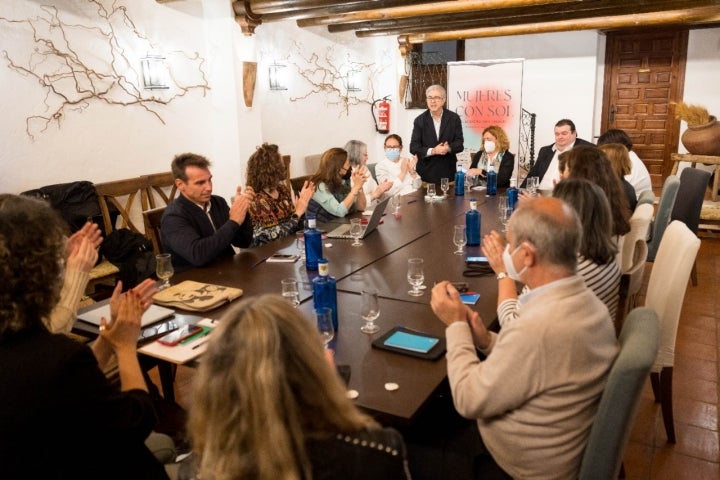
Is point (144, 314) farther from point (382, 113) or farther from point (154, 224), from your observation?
point (382, 113)

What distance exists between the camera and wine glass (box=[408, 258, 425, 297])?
221cm

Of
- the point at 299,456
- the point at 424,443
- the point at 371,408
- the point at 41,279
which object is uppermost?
the point at 41,279

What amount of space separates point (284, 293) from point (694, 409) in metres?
2.09

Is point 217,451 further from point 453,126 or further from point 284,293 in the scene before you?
point 453,126

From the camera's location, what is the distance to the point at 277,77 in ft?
21.5

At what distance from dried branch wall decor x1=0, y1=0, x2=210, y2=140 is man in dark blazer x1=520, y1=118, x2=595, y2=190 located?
3.43 m

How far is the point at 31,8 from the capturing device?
4.04 m

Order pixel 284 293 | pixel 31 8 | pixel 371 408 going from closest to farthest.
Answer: pixel 371 408, pixel 284 293, pixel 31 8

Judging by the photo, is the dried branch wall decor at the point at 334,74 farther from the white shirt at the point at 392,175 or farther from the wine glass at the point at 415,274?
the wine glass at the point at 415,274

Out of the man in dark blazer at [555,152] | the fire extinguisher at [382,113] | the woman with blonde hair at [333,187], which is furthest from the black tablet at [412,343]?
the fire extinguisher at [382,113]

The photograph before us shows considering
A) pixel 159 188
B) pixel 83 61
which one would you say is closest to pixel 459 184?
pixel 159 188

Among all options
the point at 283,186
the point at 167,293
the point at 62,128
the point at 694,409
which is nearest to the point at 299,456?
the point at 167,293

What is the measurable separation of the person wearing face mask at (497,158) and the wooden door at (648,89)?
15.3 feet

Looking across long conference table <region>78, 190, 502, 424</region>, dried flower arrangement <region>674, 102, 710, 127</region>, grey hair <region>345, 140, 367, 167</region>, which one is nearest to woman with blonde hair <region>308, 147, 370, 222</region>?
long conference table <region>78, 190, 502, 424</region>
